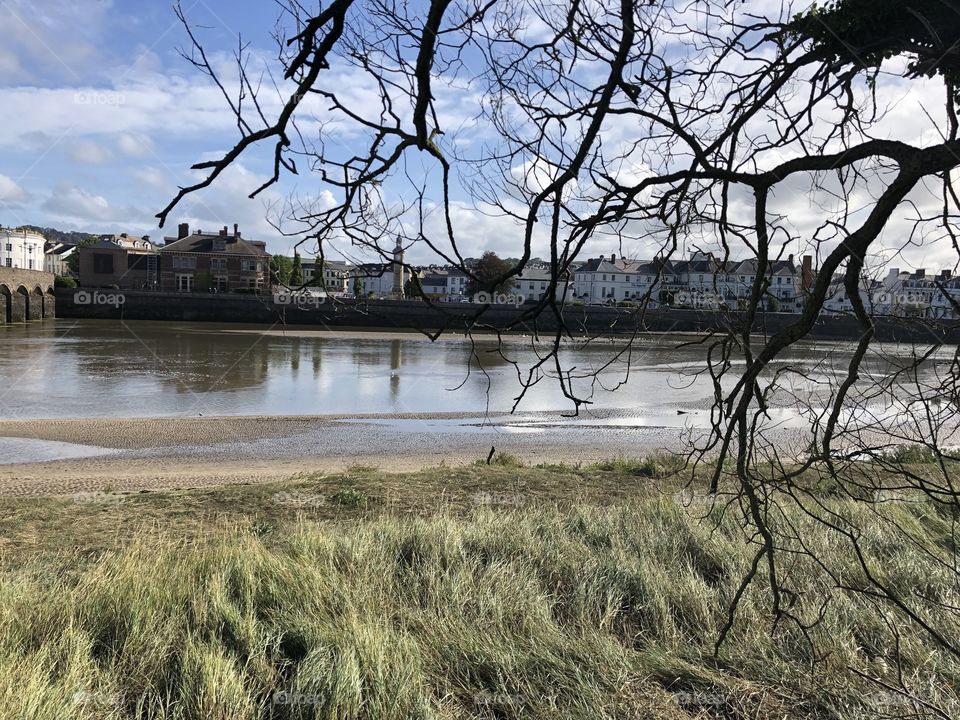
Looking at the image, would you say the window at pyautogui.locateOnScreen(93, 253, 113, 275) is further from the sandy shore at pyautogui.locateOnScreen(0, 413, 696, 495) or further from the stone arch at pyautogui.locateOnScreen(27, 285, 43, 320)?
the sandy shore at pyautogui.locateOnScreen(0, 413, 696, 495)

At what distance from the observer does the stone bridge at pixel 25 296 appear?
49.8 m

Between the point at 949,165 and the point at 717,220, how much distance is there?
2.30 ft

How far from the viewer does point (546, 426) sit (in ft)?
61.0

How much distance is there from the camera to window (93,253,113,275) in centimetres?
8469

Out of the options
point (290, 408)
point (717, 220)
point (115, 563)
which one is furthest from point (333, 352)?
point (717, 220)

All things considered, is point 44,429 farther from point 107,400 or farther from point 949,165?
point 949,165

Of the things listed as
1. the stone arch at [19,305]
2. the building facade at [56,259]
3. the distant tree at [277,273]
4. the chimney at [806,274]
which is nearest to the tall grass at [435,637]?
the chimney at [806,274]

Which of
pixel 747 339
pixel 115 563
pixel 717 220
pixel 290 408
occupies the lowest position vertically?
pixel 290 408

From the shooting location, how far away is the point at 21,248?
97.2 metres

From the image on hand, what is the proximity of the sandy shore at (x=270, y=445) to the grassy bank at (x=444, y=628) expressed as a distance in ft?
17.5

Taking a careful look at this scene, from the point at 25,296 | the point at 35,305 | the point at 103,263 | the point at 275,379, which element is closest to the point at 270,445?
the point at 275,379

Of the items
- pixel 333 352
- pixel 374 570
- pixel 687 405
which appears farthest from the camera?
pixel 333 352

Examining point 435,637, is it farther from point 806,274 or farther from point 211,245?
point 211,245

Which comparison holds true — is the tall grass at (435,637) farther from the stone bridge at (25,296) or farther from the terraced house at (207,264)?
the terraced house at (207,264)
